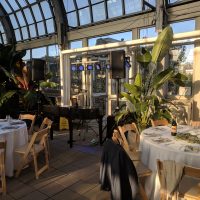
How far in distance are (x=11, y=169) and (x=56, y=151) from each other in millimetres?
1330

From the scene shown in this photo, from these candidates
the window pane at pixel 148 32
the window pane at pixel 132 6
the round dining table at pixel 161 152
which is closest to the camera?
the round dining table at pixel 161 152

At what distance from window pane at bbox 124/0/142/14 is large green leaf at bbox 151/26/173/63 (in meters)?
2.24

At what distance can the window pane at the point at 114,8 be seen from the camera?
22.7ft

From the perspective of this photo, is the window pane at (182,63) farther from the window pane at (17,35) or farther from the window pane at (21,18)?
the window pane at (17,35)

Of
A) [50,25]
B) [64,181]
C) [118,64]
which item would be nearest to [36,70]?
[118,64]

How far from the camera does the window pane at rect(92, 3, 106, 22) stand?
7356 millimetres

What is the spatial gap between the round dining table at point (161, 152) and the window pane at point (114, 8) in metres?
5.08

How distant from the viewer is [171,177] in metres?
2.05

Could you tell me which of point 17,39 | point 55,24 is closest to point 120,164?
point 55,24

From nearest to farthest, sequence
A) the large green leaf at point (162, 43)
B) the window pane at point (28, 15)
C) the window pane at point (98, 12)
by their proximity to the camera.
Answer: the large green leaf at point (162, 43) → the window pane at point (98, 12) → the window pane at point (28, 15)

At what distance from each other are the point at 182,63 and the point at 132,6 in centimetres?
233

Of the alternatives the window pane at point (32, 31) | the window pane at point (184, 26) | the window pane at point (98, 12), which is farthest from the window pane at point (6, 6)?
the window pane at point (184, 26)

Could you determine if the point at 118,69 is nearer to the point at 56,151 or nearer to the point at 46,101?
the point at 56,151

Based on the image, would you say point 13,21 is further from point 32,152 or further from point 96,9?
point 32,152
